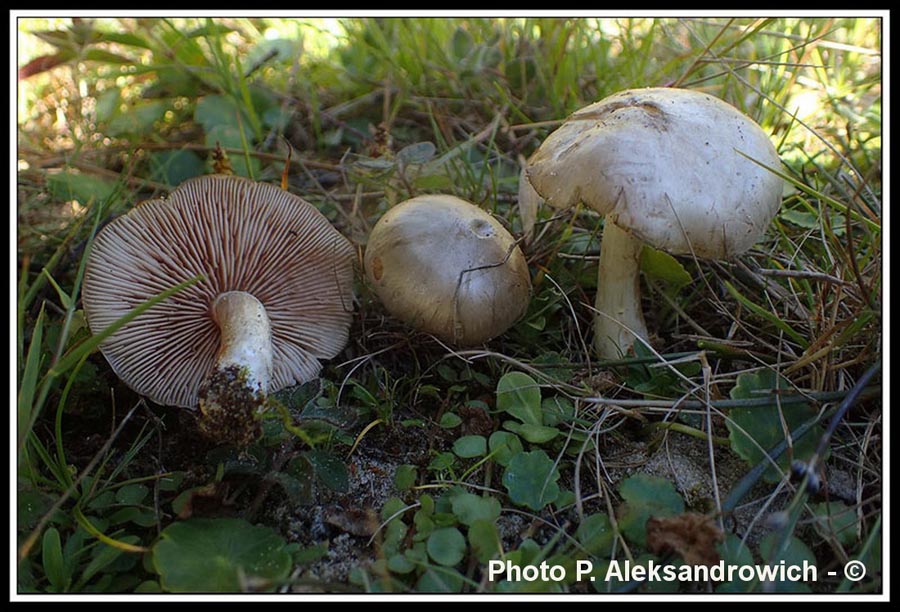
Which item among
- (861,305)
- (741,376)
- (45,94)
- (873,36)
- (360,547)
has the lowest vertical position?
(360,547)

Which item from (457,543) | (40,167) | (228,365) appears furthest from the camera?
(40,167)

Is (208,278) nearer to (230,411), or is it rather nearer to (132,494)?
(230,411)

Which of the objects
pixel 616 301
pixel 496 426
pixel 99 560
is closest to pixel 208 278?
pixel 99 560

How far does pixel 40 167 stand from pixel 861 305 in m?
2.80

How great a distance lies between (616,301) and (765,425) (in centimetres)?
54

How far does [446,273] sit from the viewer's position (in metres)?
1.67

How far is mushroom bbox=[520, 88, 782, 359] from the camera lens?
148 cm

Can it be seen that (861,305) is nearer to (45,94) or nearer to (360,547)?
(360,547)

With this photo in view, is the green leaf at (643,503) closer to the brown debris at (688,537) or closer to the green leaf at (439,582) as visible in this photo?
the brown debris at (688,537)

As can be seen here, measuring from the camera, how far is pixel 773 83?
104 inches

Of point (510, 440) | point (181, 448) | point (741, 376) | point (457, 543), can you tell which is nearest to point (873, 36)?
point (741, 376)

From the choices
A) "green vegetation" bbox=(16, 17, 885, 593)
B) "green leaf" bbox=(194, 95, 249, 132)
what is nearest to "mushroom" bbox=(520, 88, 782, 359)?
"green vegetation" bbox=(16, 17, 885, 593)

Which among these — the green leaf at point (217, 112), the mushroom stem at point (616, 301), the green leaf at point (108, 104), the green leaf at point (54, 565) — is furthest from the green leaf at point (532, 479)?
the green leaf at point (108, 104)

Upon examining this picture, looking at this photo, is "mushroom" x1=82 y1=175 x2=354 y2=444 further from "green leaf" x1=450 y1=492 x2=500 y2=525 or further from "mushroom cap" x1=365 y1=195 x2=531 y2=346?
"green leaf" x1=450 y1=492 x2=500 y2=525
